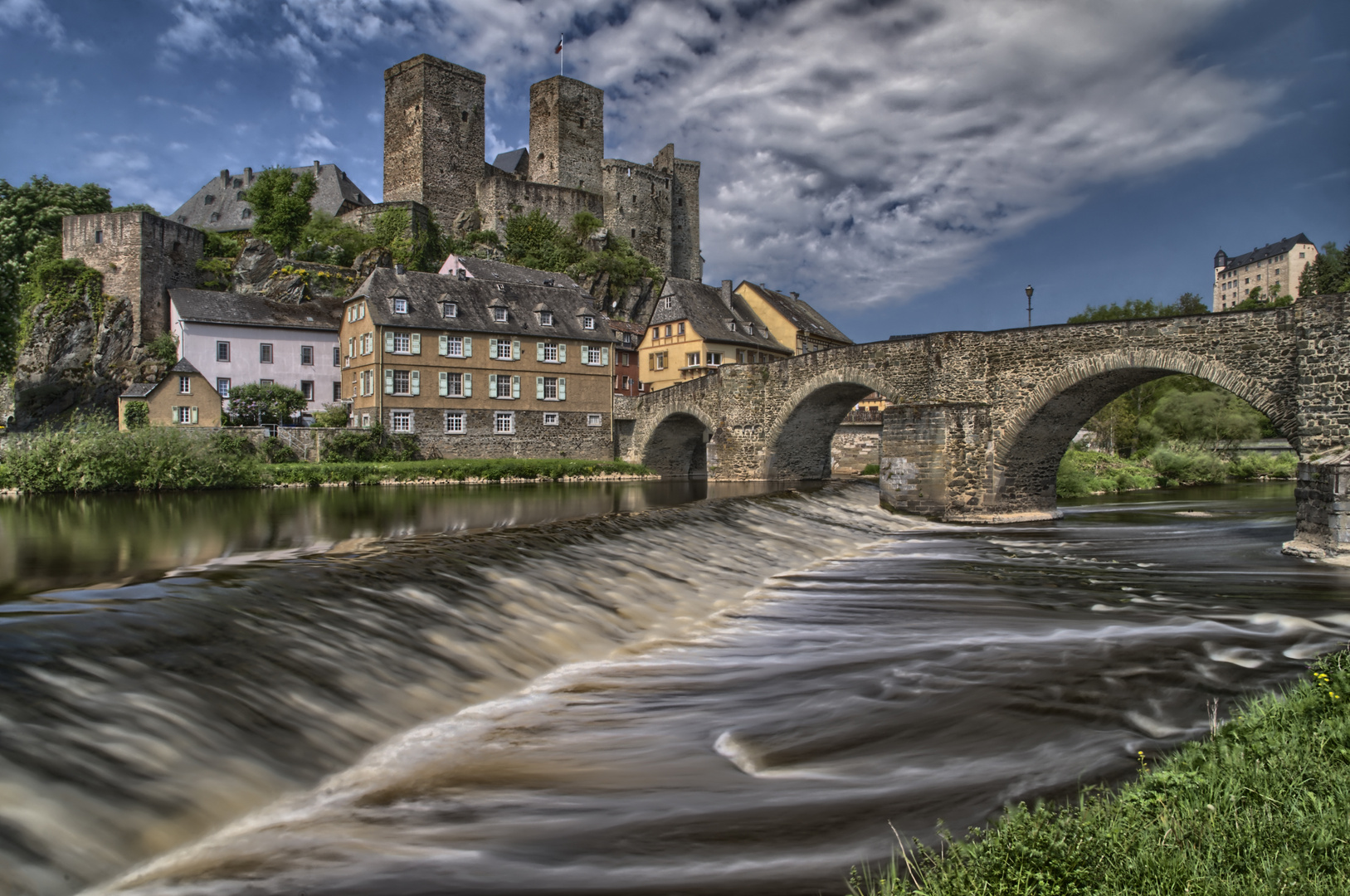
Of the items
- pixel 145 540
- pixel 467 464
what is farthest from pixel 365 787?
pixel 467 464

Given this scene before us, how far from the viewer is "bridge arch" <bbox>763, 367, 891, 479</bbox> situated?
83.5 feet

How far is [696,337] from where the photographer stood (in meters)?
42.8

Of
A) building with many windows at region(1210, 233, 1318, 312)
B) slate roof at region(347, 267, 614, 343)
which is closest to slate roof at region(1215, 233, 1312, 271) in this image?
building with many windows at region(1210, 233, 1318, 312)

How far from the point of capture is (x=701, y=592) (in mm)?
9586

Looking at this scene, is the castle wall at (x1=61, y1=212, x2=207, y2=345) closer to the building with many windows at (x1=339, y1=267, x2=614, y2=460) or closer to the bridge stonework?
the building with many windows at (x1=339, y1=267, x2=614, y2=460)

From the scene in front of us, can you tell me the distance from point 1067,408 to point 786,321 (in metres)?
29.8

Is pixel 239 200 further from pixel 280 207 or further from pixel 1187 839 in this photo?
pixel 1187 839

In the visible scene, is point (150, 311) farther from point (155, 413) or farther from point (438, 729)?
point (438, 729)

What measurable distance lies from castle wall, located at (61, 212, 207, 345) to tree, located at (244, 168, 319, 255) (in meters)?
6.98

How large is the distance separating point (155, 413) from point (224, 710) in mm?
35902

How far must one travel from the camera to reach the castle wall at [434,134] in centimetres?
5400

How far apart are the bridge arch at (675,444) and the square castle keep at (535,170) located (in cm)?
2549

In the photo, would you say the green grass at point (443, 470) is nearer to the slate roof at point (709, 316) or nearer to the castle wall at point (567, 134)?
the slate roof at point (709, 316)

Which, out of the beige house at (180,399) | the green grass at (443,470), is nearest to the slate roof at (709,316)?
the green grass at (443,470)
